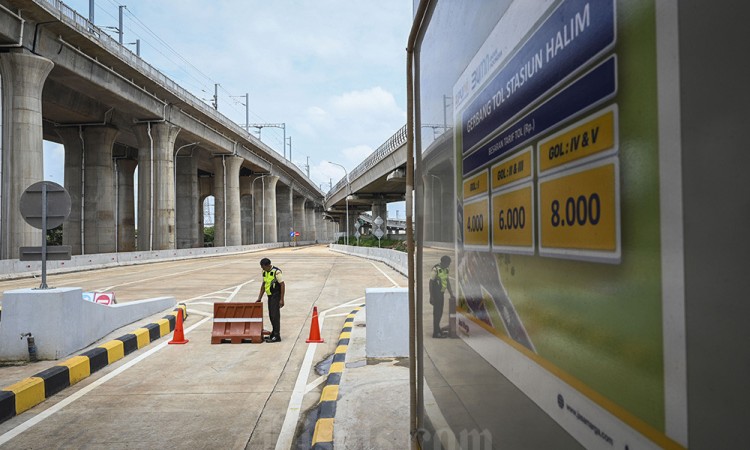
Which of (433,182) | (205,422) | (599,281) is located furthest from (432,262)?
(205,422)

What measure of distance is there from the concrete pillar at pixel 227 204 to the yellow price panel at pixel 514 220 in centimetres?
6661

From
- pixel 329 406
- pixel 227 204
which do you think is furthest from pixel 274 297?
pixel 227 204

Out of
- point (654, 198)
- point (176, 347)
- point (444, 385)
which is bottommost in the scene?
point (176, 347)

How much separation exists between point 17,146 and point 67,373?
89.3 ft

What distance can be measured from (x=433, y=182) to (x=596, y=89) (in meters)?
1.57

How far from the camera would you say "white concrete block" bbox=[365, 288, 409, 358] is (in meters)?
7.61

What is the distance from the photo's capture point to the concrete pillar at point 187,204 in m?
65.1

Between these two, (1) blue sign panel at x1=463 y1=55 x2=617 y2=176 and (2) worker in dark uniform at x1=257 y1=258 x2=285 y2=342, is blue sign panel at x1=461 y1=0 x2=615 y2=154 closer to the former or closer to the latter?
(1) blue sign panel at x1=463 y1=55 x2=617 y2=176

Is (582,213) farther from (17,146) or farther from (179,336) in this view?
(17,146)

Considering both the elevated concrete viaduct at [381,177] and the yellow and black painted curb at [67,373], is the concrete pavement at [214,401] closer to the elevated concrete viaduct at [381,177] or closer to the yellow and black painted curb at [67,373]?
the yellow and black painted curb at [67,373]

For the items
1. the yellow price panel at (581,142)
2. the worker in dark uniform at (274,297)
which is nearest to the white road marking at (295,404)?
the worker in dark uniform at (274,297)

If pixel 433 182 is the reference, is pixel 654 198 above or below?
below

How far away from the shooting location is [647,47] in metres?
0.87

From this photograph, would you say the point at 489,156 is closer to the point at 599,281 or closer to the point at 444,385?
the point at 599,281
